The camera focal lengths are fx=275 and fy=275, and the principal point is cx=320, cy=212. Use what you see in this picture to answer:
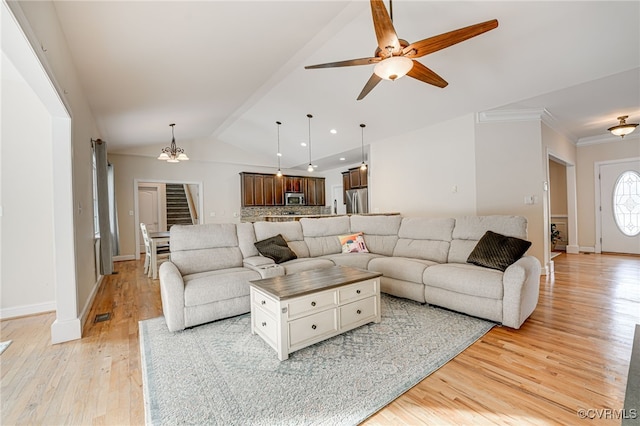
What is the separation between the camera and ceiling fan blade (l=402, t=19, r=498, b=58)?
2078mm

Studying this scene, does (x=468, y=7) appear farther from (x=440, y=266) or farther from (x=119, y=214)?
(x=119, y=214)

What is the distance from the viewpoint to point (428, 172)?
529 centimetres

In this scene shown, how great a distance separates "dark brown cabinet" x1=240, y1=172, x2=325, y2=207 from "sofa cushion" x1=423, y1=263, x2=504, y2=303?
233 inches

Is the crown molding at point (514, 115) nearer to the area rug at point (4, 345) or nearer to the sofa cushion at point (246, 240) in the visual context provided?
the sofa cushion at point (246, 240)

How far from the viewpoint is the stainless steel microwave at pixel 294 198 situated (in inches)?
336

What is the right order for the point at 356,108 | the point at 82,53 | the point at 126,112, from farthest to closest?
the point at 356,108 < the point at 126,112 < the point at 82,53

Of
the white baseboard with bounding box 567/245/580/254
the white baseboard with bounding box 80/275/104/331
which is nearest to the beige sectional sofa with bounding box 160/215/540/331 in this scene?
the white baseboard with bounding box 80/275/104/331

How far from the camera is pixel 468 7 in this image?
2.69 metres

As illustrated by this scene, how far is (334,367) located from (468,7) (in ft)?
11.4

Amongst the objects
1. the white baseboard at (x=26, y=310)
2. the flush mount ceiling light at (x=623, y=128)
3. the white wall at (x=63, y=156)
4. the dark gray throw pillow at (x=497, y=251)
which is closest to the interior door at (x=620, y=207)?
the flush mount ceiling light at (x=623, y=128)

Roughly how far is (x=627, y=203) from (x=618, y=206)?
147 millimetres

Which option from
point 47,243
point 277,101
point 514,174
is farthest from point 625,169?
point 47,243

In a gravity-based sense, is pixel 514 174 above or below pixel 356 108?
below

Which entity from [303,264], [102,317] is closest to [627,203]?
[303,264]
